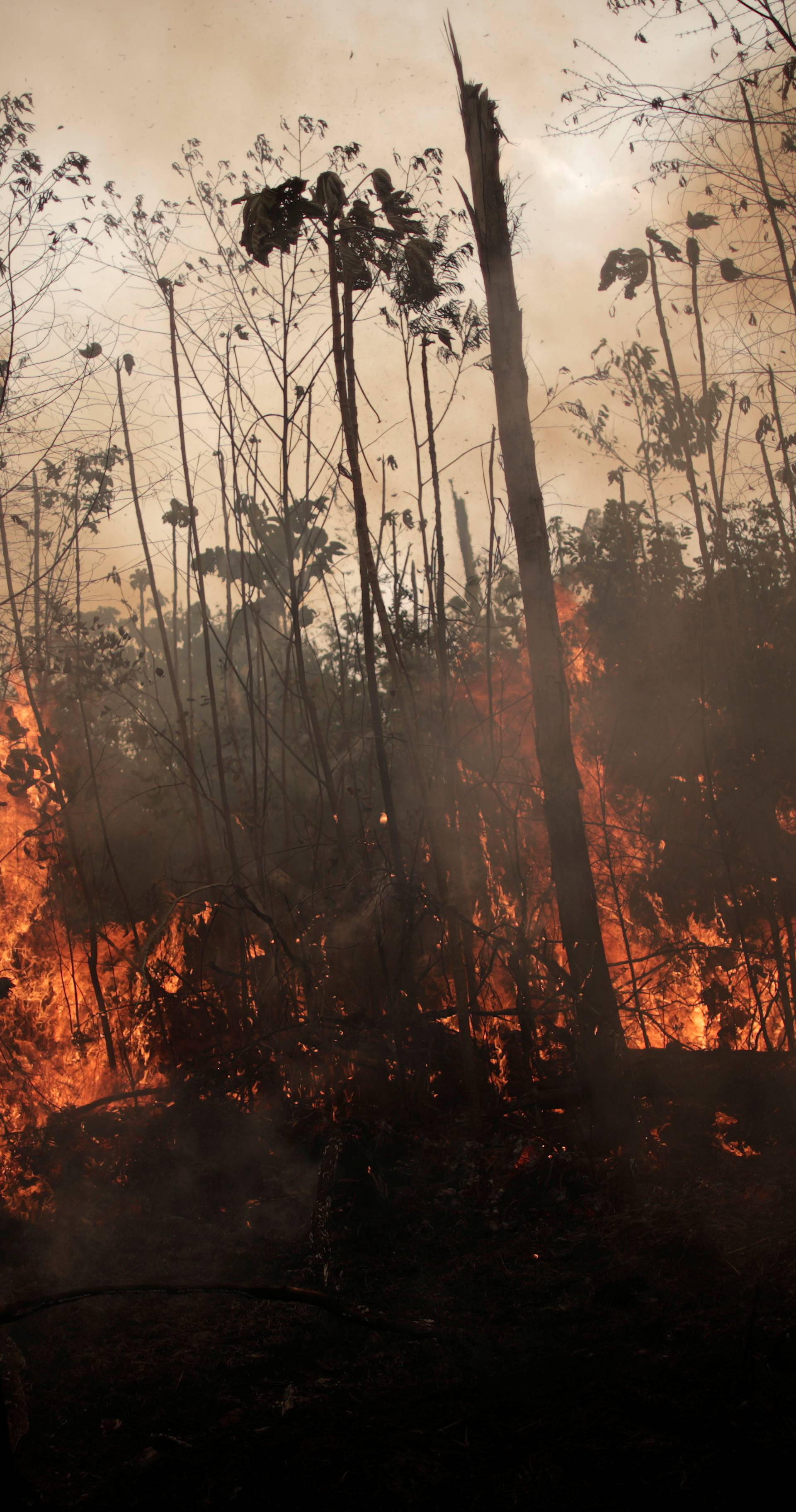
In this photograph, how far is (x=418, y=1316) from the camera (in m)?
3.43

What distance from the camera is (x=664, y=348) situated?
27.6 ft

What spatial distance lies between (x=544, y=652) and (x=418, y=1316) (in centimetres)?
334

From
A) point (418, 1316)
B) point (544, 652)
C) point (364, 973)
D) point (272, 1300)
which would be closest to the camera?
point (418, 1316)

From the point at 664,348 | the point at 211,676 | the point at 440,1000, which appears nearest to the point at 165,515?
the point at 211,676

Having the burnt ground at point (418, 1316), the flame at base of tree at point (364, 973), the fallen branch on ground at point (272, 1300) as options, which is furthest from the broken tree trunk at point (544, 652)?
the fallen branch on ground at point (272, 1300)

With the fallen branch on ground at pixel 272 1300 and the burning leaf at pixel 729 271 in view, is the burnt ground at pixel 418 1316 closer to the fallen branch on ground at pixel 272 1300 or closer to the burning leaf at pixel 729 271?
the fallen branch on ground at pixel 272 1300

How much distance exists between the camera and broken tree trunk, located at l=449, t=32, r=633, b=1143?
461cm

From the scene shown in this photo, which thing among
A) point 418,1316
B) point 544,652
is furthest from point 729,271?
point 418,1316

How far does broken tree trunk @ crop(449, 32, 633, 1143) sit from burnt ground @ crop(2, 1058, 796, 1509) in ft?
1.85

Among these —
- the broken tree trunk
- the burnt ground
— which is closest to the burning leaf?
the broken tree trunk

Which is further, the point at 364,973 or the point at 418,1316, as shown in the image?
the point at 364,973

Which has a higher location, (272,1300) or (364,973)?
(364,973)

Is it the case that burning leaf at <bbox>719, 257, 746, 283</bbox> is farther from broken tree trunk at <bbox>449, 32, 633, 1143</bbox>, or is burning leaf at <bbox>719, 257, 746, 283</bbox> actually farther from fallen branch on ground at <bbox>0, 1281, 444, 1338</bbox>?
fallen branch on ground at <bbox>0, 1281, 444, 1338</bbox>

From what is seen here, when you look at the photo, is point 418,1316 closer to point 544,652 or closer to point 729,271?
point 544,652
